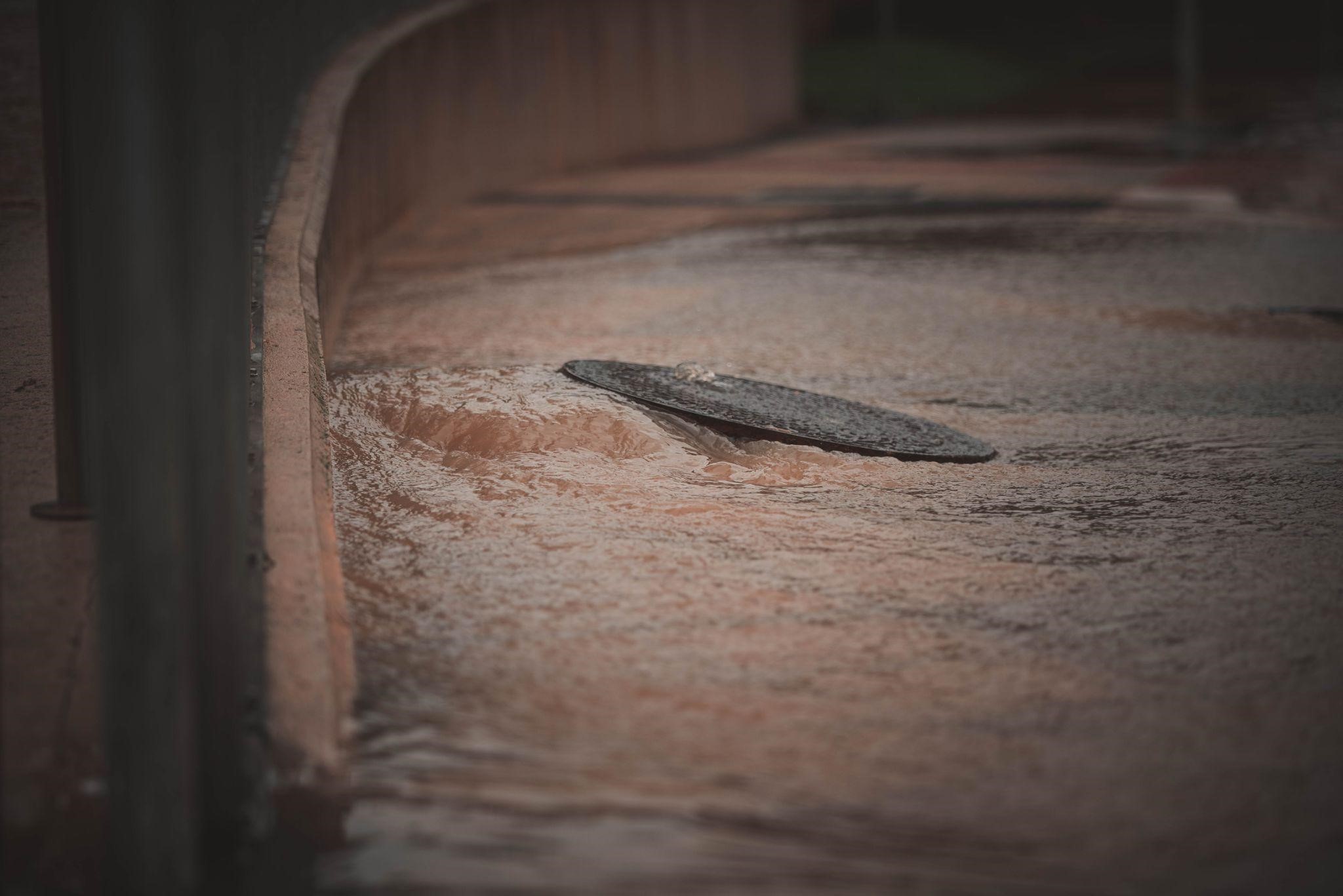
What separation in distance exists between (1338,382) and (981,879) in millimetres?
4378

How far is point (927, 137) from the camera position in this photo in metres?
19.3

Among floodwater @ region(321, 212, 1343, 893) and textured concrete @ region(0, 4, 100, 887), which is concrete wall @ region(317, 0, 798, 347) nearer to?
textured concrete @ region(0, 4, 100, 887)

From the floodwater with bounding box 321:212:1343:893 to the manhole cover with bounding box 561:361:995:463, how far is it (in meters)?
0.09

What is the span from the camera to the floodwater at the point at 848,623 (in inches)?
104

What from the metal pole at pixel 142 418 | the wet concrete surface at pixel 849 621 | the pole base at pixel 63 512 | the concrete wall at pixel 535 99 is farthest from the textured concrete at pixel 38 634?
the concrete wall at pixel 535 99

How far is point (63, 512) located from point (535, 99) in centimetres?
1047

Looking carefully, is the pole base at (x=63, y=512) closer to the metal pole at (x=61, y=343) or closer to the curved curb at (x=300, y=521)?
the metal pole at (x=61, y=343)

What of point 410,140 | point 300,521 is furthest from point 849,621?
point 410,140

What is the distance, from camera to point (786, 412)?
214 inches

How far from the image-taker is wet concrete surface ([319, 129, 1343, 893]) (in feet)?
8.67

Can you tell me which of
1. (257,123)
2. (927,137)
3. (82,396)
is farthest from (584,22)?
(82,396)

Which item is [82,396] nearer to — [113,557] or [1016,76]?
[113,557]

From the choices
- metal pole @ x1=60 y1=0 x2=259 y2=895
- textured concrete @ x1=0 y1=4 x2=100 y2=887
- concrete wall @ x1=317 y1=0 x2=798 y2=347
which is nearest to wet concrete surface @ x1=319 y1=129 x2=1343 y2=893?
metal pole @ x1=60 y1=0 x2=259 y2=895

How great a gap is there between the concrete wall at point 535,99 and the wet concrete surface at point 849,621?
2111 millimetres
